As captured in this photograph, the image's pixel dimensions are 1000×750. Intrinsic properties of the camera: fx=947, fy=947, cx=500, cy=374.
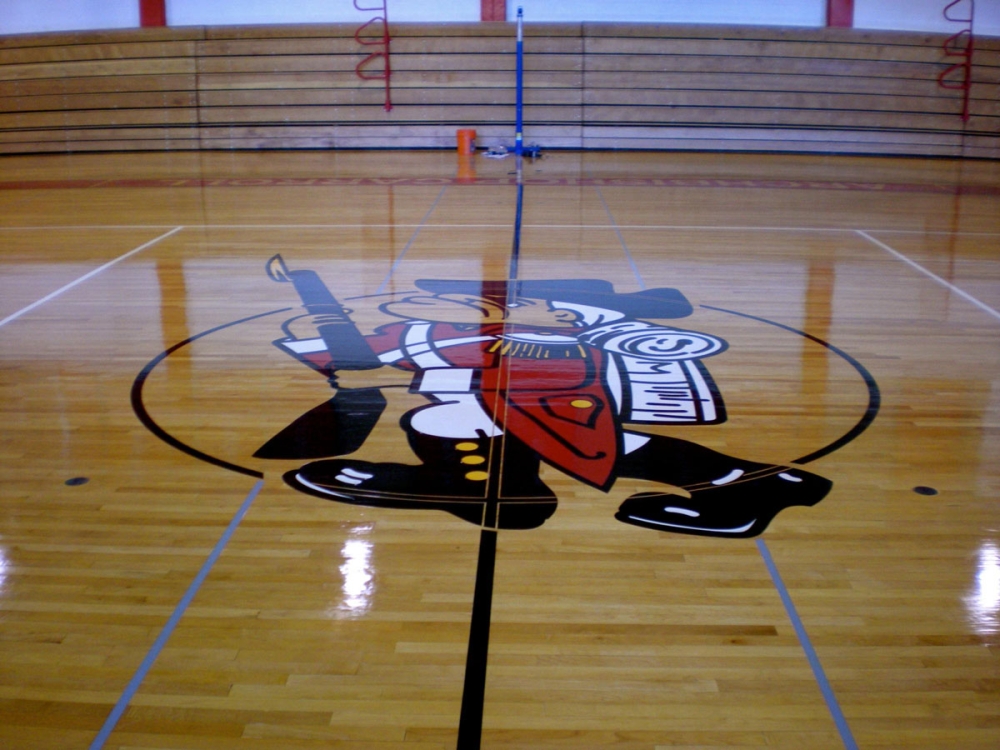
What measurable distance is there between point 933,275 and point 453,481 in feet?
14.9

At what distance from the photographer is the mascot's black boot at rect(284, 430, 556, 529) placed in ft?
9.59

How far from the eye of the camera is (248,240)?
7324 millimetres

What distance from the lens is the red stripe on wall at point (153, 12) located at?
44.9 feet

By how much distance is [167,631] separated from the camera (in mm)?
2291

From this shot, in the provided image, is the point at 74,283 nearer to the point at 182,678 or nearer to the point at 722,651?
the point at 182,678

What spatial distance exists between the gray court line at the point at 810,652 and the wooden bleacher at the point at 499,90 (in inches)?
461

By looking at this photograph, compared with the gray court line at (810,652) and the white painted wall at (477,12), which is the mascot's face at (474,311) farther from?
the white painted wall at (477,12)

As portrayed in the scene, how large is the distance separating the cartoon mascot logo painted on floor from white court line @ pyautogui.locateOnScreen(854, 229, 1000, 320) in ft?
5.75

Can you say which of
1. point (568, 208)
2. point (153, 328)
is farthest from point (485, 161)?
point (153, 328)

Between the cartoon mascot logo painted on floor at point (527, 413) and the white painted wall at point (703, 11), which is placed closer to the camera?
the cartoon mascot logo painted on floor at point (527, 413)

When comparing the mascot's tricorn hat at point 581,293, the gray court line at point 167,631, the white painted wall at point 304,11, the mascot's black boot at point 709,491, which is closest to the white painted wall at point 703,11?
the white painted wall at point 304,11

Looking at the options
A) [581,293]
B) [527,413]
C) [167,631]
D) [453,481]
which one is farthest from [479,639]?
[581,293]

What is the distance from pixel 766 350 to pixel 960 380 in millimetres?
848

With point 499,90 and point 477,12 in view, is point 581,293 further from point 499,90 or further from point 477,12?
point 477,12
